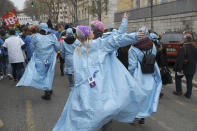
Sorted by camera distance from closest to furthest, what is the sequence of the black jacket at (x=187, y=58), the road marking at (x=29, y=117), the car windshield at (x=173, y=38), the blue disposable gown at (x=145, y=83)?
the blue disposable gown at (x=145, y=83) → the road marking at (x=29, y=117) → the black jacket at (x=187, y=58) → the car windshield at (x=173, y=38)

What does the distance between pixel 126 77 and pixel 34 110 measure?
3.03 meters

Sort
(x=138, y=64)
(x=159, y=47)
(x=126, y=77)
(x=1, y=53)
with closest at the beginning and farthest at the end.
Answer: (x=126, y=77) < (x=138, y=64) < (x=159, y=47) < (x=1, y=53)

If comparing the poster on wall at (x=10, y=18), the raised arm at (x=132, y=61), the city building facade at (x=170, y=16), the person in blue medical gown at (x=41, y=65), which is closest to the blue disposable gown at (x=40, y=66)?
the person in blue medical gown at (x=41, y=65)

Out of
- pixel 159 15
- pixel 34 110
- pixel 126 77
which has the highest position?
pixel 159 15

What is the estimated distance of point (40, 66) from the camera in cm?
657

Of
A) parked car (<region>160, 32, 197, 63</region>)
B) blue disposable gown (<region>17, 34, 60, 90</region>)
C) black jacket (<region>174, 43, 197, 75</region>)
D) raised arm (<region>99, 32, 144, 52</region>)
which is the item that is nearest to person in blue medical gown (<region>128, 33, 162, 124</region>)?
raised arm (<region>99, 32, 144, 52</region>)

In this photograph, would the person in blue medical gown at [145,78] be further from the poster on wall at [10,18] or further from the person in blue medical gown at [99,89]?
the poster on wall at [10,18]

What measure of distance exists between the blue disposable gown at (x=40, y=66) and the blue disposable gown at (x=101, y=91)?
3.04 m

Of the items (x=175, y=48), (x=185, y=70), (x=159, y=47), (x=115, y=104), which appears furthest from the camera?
(x=175, y=48)

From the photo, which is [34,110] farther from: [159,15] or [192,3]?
[159,15]

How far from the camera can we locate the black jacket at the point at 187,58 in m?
6.68

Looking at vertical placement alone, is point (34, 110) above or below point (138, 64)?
below

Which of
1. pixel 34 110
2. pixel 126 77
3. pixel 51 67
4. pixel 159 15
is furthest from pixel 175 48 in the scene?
pixel 159 15

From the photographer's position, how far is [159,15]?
74.8ft
